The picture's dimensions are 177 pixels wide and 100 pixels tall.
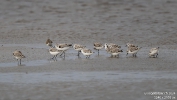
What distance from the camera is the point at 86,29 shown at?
2356 cm

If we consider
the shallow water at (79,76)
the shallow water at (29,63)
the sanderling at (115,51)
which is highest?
the sanderling at (115,51)

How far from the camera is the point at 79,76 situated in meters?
14.3

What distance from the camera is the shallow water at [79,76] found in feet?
45.3

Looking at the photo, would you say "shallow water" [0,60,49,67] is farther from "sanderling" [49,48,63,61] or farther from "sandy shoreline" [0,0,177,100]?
"sanderling" [49,48,63,61]

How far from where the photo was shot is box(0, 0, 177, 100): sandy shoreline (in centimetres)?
1279

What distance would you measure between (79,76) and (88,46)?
5.68 metres

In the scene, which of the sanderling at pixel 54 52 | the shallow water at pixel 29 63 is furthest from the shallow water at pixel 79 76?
the sanderling at pixel 54 52

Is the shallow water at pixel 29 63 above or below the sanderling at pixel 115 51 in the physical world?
Result: below

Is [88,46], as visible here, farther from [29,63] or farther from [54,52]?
[29,63]

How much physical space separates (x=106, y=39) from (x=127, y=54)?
11.8ft

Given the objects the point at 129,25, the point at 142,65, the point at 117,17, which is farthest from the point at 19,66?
the point at 117,17

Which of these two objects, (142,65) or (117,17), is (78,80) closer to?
(142,65)

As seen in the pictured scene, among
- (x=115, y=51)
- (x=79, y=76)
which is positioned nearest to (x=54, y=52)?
(x=115, y=51)

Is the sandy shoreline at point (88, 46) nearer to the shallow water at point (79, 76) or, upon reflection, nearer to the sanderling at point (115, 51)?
the shallow water at point (79, 76)
